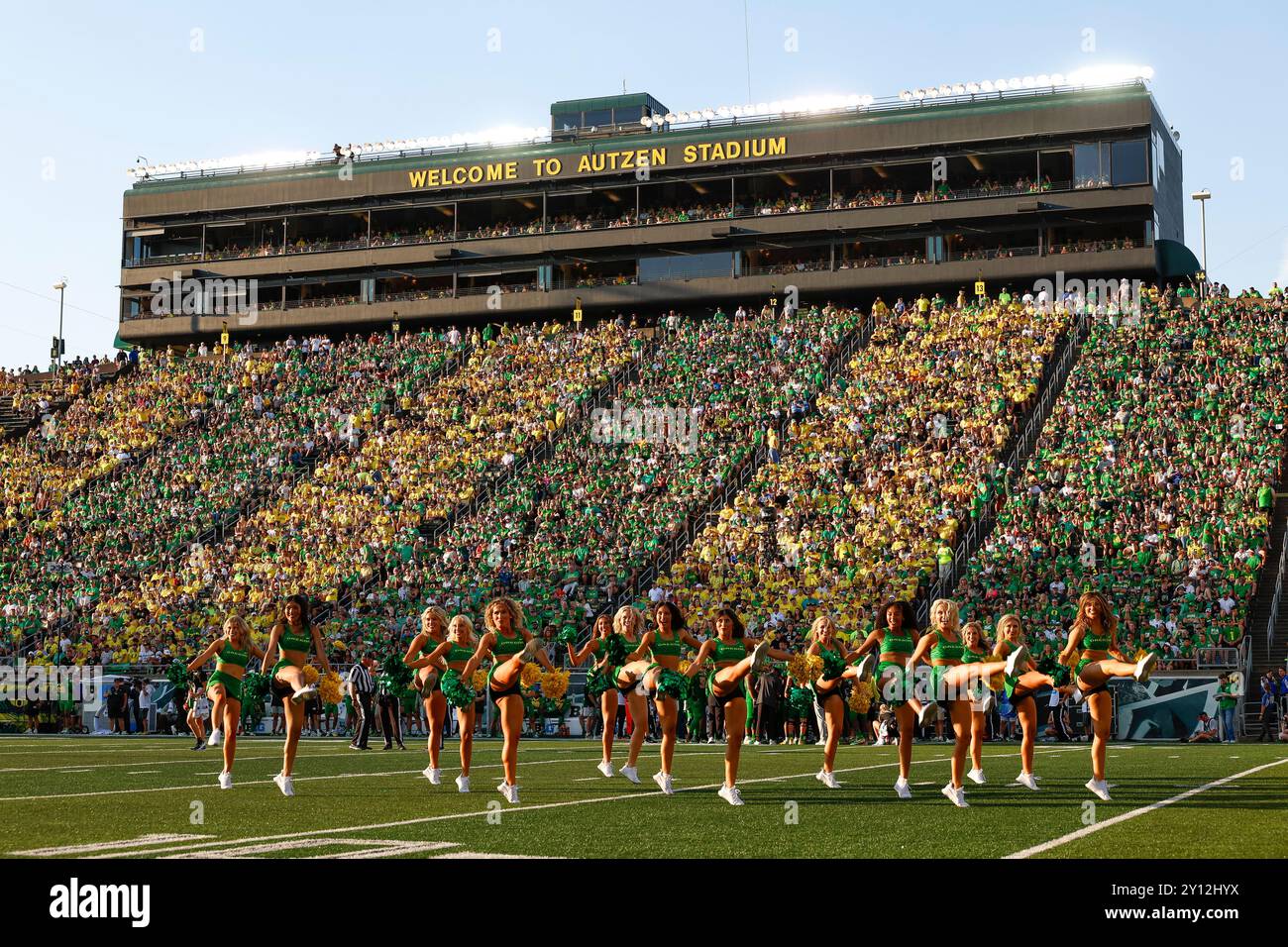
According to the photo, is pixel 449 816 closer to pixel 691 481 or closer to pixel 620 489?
pixel 691 481

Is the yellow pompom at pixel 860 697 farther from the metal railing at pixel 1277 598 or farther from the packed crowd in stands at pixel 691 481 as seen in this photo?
the metal railing at pixel 1277 598

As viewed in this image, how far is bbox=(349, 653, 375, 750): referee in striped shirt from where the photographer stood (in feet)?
79.5

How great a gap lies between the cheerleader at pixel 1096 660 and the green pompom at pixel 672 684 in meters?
3.20

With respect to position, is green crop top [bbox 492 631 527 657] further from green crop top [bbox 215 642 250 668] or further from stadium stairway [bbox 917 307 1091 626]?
stadium stairway [bbox 917 307 1091 626]

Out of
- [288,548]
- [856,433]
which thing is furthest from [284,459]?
[856,433]

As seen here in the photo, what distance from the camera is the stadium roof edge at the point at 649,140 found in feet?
165

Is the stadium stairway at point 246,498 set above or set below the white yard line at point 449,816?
above

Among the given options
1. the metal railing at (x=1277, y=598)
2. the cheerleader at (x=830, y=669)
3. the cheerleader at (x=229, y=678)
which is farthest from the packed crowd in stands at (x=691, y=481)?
the cheerleader at (x=830, y=669)

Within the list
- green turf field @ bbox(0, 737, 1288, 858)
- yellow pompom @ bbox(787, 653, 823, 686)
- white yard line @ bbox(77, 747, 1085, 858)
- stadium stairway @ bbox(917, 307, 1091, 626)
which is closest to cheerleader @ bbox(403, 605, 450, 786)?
green turf field @ bbox(0, 737, 1288, 858)

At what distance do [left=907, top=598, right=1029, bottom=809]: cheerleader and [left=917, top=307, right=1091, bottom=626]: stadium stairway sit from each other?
16.4 m

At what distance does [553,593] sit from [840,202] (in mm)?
22126

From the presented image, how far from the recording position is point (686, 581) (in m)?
34.6

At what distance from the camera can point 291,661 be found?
14.5 meters
